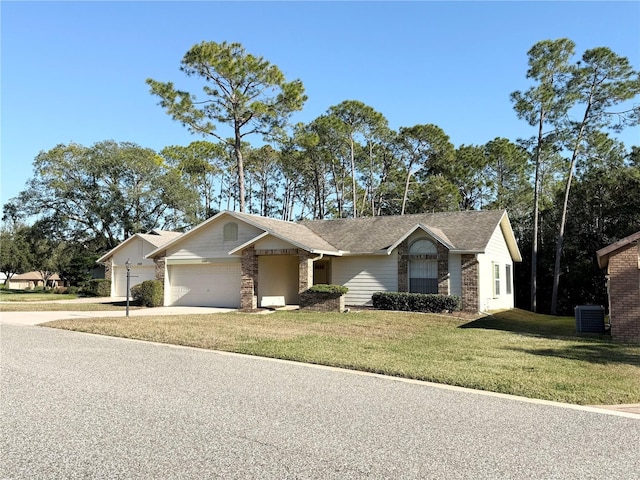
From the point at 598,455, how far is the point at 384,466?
2085 mm

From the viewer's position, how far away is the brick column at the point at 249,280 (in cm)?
2100

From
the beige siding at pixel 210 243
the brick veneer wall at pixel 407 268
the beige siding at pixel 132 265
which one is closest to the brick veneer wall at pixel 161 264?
the beige siding at pixel 210 243

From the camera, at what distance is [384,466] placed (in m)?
4.35

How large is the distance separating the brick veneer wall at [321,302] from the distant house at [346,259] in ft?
1.46

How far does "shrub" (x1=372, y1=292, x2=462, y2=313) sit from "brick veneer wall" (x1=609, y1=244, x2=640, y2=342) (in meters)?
6.50

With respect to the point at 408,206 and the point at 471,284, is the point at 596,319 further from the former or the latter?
the point at 408,206

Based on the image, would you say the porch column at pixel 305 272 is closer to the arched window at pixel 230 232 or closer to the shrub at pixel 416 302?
the shrub at pixel 416 302

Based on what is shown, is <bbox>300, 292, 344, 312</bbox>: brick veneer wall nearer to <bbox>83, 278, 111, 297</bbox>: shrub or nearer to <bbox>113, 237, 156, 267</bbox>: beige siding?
<bbox>113, 237, 156, 267</bbox>: beige siding

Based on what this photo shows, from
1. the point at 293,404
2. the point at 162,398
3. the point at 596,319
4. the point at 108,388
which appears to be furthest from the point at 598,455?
the point at 596,319

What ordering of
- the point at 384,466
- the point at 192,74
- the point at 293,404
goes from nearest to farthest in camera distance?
the point at 384,466 → the point at 293,404 → the point at 192,74

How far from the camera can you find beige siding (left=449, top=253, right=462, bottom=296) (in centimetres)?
1955

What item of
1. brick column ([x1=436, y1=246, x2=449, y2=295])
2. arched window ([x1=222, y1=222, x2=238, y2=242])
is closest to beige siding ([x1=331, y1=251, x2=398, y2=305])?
brick column ([x1=436, y1=246, x2=449, y2=295])

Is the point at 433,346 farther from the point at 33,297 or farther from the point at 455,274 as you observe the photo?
the point at 33,297

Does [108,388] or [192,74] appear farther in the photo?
[192,74]
